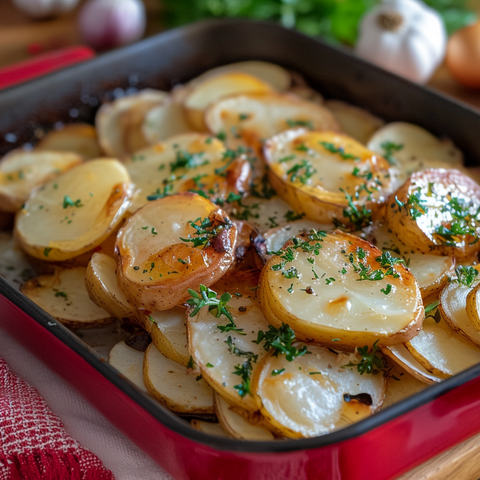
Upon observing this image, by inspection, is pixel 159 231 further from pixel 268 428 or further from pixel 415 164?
pixel 415 164

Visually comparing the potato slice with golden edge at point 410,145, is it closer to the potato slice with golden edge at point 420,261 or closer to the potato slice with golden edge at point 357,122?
the potato slice with golden edge at point 357,122

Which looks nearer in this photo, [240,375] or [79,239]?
[240,375]

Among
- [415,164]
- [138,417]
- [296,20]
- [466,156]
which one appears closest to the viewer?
[138,417]

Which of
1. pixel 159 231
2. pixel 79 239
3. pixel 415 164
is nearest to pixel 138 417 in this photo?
pixel 159 231

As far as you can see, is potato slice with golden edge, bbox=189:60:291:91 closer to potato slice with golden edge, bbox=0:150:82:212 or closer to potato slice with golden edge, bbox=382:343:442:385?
potato slice with golden edge, bbox=0:150:82:212

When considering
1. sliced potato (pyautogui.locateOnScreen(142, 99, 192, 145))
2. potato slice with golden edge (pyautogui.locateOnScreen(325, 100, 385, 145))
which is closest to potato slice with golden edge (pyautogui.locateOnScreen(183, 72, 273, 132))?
sliced potato (pyautogui.locateOnScreen(142, 99, 192, 145))

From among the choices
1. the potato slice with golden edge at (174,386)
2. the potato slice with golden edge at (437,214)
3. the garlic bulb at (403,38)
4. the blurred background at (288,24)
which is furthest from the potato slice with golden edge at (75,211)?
the garlic bulb at (403,38)
